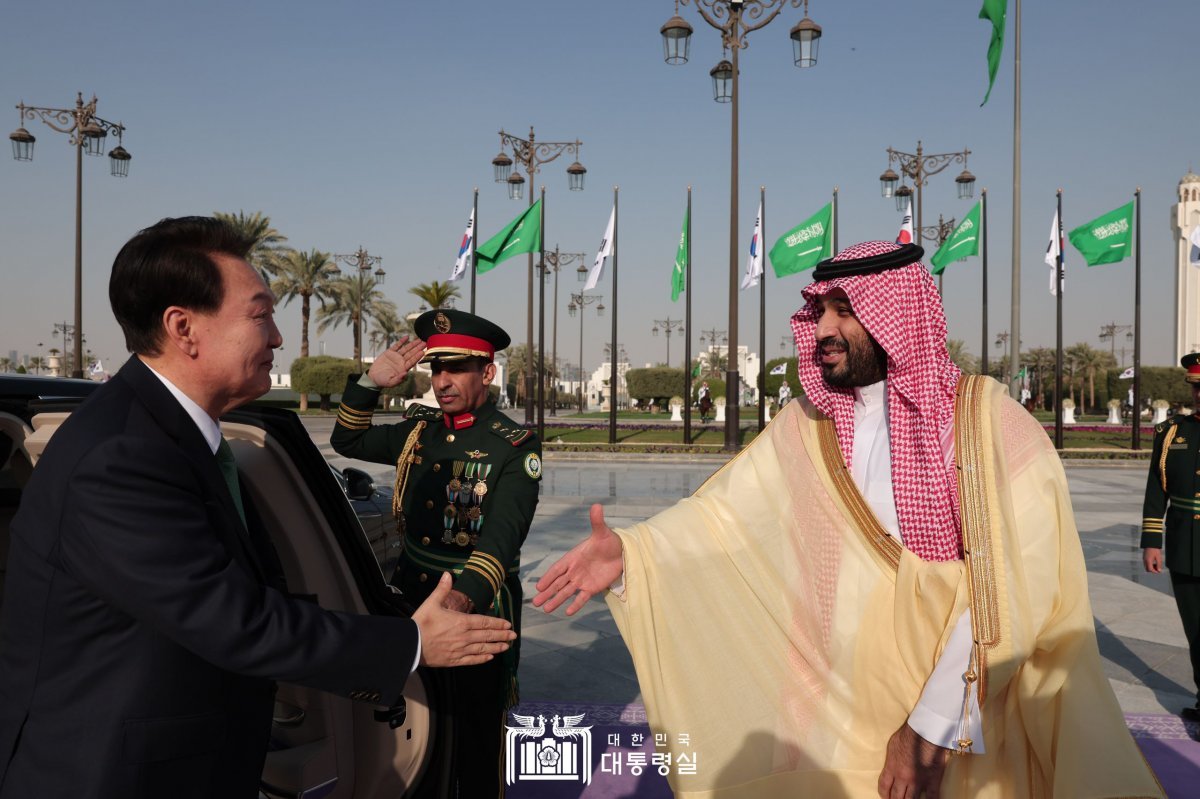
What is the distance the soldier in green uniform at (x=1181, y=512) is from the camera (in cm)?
478

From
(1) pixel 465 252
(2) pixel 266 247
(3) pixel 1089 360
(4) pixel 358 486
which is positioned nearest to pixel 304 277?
(2) pixel 266 247

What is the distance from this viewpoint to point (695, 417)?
5259cm

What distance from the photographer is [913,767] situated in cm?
237

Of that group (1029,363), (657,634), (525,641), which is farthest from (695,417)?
(1029,363)

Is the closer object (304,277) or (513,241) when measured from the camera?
(513,241)

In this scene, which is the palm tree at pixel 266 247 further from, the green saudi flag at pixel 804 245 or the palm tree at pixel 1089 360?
the palm tree at pixel 1089 360

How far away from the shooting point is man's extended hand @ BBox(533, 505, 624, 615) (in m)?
2.72

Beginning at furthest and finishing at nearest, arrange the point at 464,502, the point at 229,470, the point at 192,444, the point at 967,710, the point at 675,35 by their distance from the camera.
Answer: the point at 675,35 < the point at 464,502 < the point at 967,710 < the point at 229,470 < the point at 192,444

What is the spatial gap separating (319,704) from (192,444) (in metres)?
1.36

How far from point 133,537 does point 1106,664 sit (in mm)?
6077

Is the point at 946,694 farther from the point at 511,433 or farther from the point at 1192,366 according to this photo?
the point at 1192,366

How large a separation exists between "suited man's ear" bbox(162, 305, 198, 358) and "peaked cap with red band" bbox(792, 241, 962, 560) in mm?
1982

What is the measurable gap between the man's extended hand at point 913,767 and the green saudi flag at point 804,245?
1927 centimetres

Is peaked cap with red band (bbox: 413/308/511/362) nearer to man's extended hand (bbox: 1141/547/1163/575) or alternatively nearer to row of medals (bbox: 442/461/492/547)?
row of medals (bbox: 442/461/492/547)
